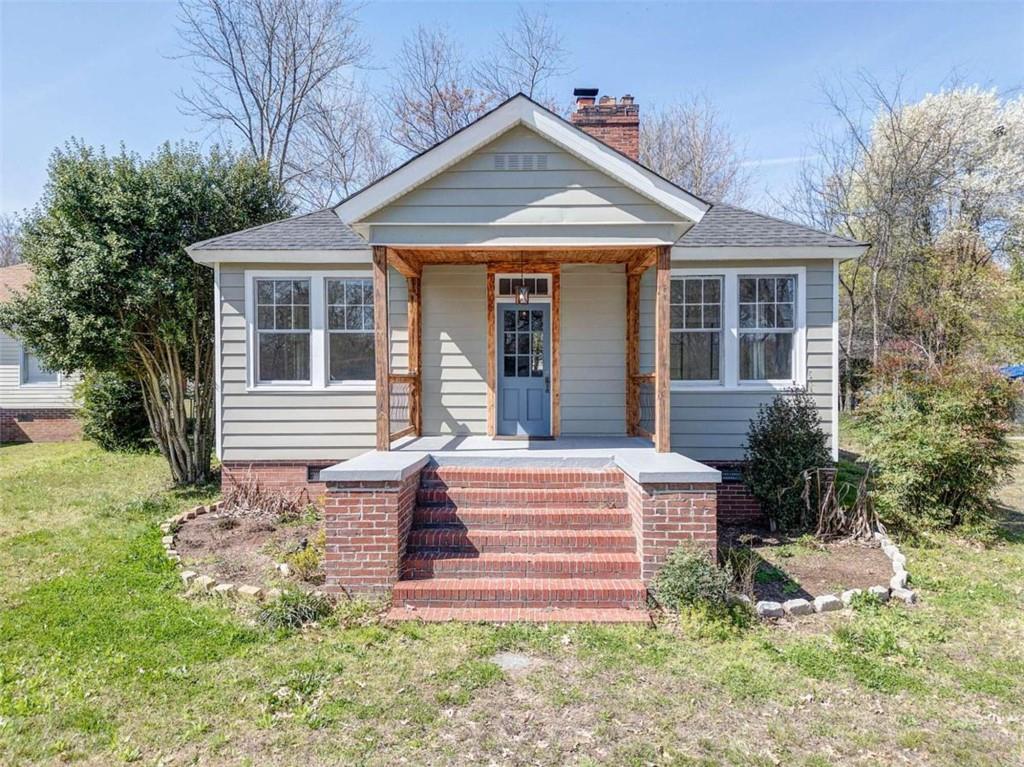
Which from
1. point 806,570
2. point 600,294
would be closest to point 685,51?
point 600,294

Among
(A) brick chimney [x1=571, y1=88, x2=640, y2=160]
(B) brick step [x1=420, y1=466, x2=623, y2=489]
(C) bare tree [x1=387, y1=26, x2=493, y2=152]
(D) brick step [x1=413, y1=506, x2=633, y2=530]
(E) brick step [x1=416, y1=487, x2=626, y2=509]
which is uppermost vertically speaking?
(C) bare tree [x1=387, y1=26, x2=493, y2=152]

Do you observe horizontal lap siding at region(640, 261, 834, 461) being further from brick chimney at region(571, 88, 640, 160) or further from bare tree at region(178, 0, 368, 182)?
bare tree at region(178, 0, 368, 182)

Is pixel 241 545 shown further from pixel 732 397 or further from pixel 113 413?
pixel 113 413

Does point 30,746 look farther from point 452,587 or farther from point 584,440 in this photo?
point 584,440

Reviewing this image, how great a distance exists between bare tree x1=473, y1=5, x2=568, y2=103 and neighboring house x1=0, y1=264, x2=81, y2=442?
1570 centimetres

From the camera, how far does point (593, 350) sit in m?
7.78

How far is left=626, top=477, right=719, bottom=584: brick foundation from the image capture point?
4629 mm

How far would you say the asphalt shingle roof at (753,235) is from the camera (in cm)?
716

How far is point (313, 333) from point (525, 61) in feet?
51.5

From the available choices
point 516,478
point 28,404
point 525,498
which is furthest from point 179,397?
point 28,404

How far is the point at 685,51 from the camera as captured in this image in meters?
12.7

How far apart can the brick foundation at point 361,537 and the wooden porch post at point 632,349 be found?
407 cm

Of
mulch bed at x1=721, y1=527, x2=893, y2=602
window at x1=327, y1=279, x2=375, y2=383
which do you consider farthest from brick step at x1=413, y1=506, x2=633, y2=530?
window at x1=327, y1=279, x2=375, y2=383

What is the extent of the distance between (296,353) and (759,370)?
6.54 m
